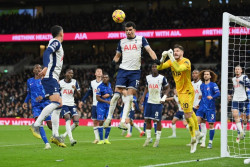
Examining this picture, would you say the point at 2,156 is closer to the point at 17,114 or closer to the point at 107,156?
the point at 107,156

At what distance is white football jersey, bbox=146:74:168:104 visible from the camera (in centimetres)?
1303


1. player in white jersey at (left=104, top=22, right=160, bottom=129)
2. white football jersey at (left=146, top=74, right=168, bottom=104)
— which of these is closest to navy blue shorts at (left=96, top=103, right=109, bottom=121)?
white football jersey at (left=146, top=74, right=168, bottom=104)

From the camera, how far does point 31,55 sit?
43.0 m

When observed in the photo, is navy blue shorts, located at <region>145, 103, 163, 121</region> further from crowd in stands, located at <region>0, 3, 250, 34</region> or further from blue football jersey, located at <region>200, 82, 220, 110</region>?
crowd in stands, located at <region>0, 3, 250, 34</region>

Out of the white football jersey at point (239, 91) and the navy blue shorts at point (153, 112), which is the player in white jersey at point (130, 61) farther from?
the white football jersey at point (239, 91)

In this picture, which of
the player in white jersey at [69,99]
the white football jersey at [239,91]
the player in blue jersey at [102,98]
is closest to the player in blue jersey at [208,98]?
the white football jersey at [239,91]

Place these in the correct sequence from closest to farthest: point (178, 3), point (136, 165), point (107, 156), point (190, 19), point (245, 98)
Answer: point (136, 165) → point (107, 156) → point (245, 98) → point (190, 19) → point (178, 3)

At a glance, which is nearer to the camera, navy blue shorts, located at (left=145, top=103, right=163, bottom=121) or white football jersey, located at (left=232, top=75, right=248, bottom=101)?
navy blue shorts, located at (left=145, top=103, right=163, bottom=121)

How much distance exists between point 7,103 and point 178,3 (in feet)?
56.9

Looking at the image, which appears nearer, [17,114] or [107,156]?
[107,156]

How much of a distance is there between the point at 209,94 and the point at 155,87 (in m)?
1.64

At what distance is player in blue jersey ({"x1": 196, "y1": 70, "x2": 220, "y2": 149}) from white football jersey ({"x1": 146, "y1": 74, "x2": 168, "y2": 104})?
125 centimetres

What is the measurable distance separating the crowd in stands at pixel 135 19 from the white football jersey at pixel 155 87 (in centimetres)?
2052

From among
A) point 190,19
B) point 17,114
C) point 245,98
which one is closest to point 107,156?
point 245,98
